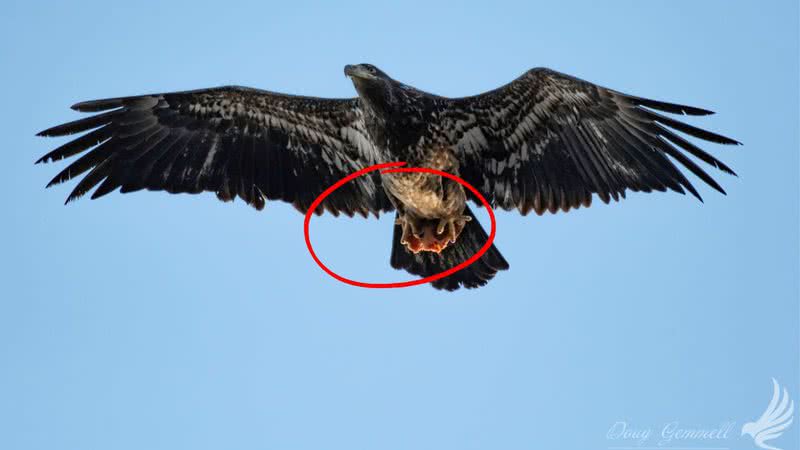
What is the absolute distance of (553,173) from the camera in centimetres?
1208

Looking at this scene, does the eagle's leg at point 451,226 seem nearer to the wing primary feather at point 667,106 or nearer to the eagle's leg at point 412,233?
the eagle's leg at point 412,233

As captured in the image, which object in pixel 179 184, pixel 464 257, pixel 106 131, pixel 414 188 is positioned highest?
pixel 106 131

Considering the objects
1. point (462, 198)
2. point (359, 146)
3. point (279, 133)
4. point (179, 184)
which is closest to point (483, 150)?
point (462, 198)

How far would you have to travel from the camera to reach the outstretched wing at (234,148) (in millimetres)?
12328

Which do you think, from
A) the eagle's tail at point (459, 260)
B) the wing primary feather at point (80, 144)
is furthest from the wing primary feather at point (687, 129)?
the wing primary feather at point (80, 144)

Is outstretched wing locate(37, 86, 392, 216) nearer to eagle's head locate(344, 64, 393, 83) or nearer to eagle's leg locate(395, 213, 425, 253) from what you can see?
eagle's leg locate(395, 213, 425, 253)

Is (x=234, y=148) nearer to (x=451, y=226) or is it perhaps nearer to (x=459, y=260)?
(x=451, y=226)

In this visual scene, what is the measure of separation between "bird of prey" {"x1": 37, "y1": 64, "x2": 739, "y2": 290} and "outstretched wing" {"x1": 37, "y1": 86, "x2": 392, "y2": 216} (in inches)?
0.5

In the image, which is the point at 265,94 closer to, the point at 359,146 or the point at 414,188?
the point at 359,146

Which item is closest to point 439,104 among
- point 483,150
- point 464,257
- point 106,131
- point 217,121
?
point 483,150

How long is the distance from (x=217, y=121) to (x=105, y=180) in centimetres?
133

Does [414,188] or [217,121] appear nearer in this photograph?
[414,188]

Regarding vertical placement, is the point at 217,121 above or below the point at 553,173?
above

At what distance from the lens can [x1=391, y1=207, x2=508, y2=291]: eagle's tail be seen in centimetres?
1227
